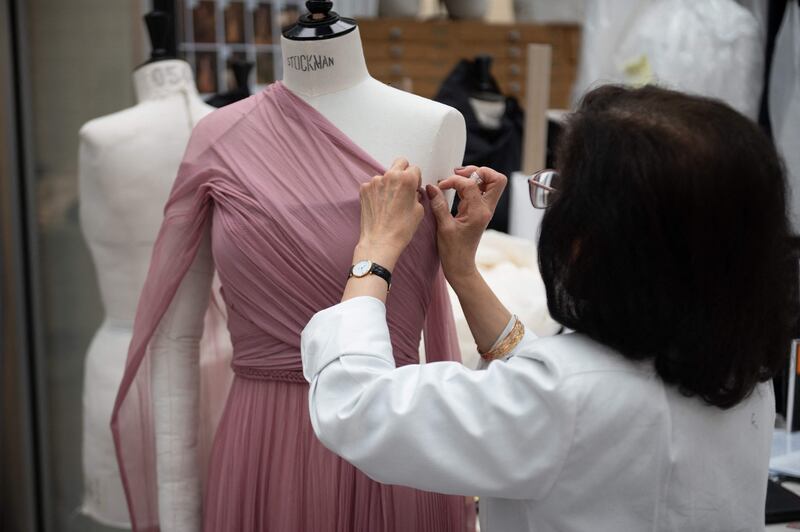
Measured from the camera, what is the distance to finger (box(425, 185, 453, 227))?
1.19 m

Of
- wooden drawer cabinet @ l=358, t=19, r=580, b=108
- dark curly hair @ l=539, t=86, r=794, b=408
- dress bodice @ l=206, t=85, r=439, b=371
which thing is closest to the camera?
dark curly hair @ l=539, t=86, r=794, b=408

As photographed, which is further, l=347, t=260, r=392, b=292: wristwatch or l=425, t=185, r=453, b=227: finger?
l=425, t=185, r=453, b=227: finger

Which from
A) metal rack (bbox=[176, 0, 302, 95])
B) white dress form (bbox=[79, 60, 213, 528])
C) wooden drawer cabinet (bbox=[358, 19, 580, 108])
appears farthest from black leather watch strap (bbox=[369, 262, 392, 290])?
metal rack (bbox=[176, 0, 302, 95])

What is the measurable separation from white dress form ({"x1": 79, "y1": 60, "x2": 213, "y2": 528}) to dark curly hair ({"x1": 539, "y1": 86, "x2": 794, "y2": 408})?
3.74 feet

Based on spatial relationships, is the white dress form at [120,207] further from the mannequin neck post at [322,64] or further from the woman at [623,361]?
the woman at [623,361]

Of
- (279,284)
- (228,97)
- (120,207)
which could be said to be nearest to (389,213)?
(279,284)

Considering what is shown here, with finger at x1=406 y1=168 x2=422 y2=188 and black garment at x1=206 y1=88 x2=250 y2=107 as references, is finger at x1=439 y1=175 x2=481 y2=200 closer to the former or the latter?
finger at x1=406 y1=168 x2=422 y2=188

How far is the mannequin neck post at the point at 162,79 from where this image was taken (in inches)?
74.3

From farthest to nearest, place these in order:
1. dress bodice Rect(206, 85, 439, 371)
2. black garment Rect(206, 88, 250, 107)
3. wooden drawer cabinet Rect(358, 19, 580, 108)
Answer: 1. wooden drawer cabinet Rect(358, 19, 580, 108)
2. black garment Rect(206, 88, 250, 107)
3. dress bodice Rect(206, 85, 439, 371)

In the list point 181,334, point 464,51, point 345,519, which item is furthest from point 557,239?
point 464,51

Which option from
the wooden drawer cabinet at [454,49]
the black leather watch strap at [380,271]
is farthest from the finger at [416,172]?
the wooden drawer cabinet at [454,49]

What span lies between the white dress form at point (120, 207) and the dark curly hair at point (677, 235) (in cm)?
114

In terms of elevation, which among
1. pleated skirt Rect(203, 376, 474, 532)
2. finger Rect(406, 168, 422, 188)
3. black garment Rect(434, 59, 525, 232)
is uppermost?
finger Rect(406, 168, 422, 188)

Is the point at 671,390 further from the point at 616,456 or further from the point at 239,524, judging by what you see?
the point at 239,524
